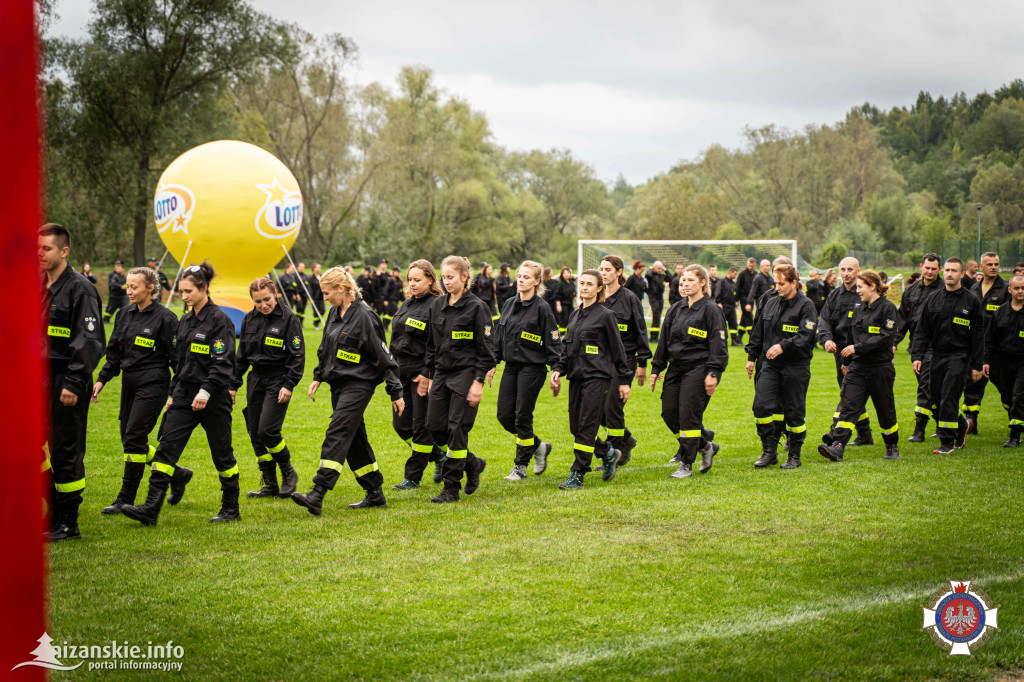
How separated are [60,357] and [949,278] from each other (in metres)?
9.26

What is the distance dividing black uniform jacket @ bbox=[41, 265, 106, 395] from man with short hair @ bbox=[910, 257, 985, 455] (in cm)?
887

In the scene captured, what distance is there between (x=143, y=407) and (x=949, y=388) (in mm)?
8603

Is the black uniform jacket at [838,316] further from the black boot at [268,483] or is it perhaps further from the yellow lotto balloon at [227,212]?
the yellow lotto balloon at [227,212]

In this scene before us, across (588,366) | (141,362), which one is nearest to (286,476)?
(141,362)

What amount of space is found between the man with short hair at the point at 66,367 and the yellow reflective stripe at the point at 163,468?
55 cm

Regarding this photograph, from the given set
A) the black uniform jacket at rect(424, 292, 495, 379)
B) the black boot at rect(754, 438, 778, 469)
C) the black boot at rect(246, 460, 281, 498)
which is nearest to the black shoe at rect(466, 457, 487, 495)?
the black uniform jacket at rect(424, 292, 495, 379)

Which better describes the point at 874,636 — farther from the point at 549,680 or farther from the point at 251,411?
the point at 251,411

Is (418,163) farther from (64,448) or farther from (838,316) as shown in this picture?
(64,448)

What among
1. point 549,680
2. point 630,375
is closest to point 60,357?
point 549,680

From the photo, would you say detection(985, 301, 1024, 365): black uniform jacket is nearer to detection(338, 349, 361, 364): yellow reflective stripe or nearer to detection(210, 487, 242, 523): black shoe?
detection(338, 349, 361, 364): yellow reflective stripe

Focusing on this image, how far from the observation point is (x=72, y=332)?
671 cm

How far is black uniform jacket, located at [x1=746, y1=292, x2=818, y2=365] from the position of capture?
368 inches

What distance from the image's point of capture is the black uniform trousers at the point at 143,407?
7.47m

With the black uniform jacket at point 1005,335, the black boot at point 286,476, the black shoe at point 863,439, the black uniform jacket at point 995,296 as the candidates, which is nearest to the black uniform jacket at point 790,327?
the black shoe at point 863,439
